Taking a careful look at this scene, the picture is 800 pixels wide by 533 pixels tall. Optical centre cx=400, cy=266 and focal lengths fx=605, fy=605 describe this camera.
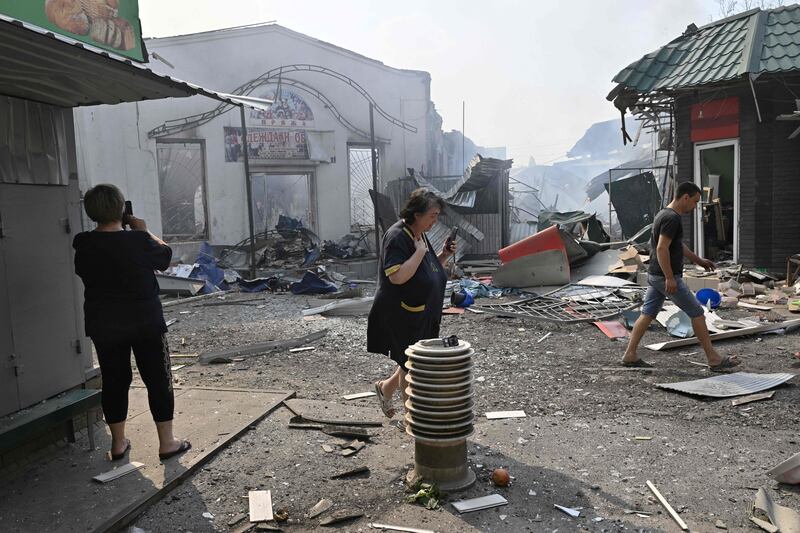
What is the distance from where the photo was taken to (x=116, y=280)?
12.3 feet

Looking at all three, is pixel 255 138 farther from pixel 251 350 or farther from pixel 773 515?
pixel 773 515

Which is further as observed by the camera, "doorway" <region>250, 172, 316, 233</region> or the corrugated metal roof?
"doorway" <region>250, 172, 316, 233</region>

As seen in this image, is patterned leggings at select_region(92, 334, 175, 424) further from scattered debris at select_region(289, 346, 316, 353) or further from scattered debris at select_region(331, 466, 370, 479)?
scattered debris at select_region(289, 346, 316, 353)

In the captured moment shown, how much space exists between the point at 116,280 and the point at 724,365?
5.83m

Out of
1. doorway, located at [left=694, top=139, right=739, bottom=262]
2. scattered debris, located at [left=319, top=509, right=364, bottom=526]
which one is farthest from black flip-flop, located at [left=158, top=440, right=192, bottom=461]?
doorway, located at [left=694, top=139, right=739, bottom=262]

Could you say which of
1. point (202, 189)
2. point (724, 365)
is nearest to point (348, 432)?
point (724, 365)

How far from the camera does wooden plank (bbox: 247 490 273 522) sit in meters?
3.54

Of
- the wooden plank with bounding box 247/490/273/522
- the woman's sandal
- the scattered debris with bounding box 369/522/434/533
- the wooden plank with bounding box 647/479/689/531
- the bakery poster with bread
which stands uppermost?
the bakery poster with bread

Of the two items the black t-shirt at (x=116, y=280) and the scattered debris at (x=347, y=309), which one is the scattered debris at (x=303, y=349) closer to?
the scattered debris at (x=347, y=309)

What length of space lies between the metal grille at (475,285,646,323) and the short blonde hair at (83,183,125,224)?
21.9ft

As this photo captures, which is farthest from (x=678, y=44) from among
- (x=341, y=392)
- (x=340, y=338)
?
(x=341, y=392)

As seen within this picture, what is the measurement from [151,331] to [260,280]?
1076cm

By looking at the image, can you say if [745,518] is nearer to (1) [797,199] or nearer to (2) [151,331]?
(2) [151,331]

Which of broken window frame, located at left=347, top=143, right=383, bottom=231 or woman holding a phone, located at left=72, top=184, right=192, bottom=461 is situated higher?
broken window frame, located at left=347, top=143, right=383, bottom=231
